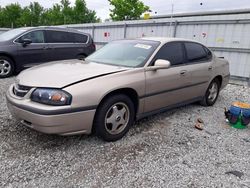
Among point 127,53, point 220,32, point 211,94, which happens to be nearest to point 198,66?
point 211,94

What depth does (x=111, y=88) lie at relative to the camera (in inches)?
123

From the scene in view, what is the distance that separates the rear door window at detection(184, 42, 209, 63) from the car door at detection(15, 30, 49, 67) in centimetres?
477

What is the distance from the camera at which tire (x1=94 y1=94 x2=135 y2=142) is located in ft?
10.3

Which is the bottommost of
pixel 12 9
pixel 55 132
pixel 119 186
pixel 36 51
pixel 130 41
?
pixel 119 186

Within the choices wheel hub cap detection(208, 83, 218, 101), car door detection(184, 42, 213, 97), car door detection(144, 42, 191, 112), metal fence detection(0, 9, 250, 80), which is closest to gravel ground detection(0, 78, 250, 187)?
car door detection(144, 42, 191, 112)

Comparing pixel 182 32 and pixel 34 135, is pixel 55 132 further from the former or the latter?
pixel 182 32

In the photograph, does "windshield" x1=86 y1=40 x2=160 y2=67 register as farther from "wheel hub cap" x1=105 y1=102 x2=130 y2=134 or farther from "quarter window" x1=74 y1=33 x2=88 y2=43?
"quarter window" x1=74 y1=33 x2=88 y2=43

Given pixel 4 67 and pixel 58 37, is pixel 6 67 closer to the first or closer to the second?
pixel 4 67

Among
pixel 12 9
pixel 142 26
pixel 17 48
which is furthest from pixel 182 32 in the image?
pixel 12 9

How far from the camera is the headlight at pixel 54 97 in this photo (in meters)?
2.79

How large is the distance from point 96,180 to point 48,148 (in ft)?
3.03

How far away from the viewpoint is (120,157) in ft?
9.89

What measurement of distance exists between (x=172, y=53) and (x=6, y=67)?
511cm

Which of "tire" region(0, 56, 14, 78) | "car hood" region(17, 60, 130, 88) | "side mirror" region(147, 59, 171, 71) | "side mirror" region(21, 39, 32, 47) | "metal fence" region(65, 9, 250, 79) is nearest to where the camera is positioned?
"car hood" region(17, 60, 130, 88)
